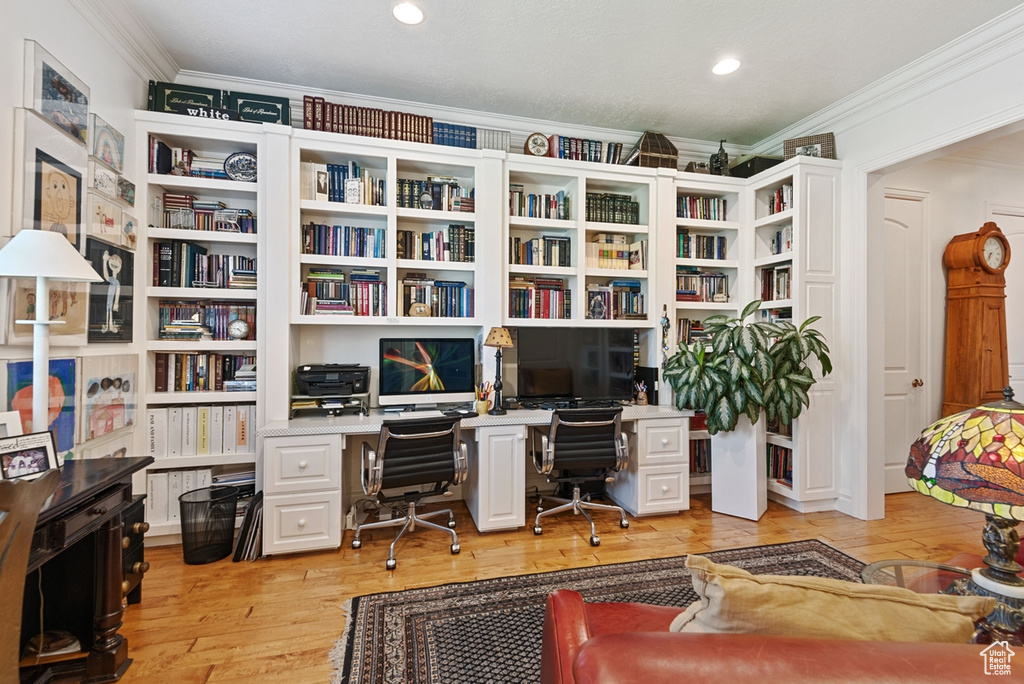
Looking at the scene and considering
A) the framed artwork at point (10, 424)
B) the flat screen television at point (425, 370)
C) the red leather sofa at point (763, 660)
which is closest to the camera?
the red leather sofa at point (763, 660)

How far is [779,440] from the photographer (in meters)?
3.42

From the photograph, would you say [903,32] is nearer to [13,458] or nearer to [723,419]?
[723,419]

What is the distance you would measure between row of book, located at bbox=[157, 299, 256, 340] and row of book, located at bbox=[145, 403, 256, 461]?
45 centimetres

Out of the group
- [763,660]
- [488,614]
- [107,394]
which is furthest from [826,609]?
[107,394]

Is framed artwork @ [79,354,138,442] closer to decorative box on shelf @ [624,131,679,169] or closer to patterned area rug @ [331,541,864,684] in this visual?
patterned area rug @ [331,541,864,684]

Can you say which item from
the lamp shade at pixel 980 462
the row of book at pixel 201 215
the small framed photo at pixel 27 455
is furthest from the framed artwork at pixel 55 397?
the lamp shade at pixel 980 462

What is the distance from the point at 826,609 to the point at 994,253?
4.60m

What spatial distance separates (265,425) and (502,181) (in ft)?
7.31

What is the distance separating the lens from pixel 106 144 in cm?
232

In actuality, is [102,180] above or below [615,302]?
above

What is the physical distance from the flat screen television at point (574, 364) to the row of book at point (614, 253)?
524 mm

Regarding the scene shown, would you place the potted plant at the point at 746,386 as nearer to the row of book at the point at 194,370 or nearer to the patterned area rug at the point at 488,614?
the patterned area rug at the point at 488,614

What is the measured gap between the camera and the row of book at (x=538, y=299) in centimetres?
336

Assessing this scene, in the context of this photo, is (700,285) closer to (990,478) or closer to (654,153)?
(654,153)
